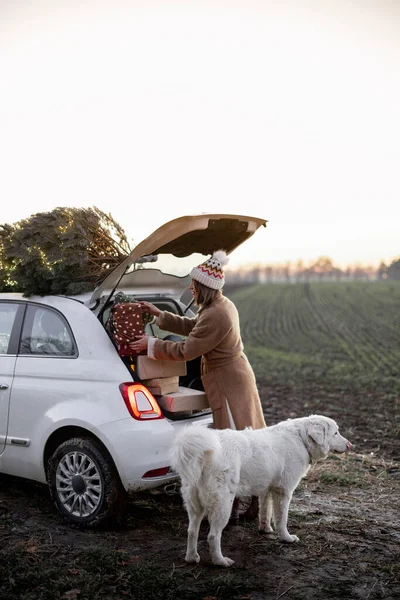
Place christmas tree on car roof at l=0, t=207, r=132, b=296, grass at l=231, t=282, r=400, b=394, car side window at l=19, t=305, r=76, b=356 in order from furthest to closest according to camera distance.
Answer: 1. grass at l=231, t=282, r=400, b=394
2. christmas tree on car roof at l=0, t=207, r=132, b=296
3. car side window at l=19, t=305, r=76, b=356

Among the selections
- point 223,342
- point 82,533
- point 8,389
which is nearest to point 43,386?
point 8,389

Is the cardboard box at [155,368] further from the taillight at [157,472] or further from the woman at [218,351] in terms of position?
the taillight at [157,472]

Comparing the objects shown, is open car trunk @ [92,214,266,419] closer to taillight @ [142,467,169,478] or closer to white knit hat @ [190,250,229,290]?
white knit hat @ [190,250,229,290]

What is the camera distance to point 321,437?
16.8 ft

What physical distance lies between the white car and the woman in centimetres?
27

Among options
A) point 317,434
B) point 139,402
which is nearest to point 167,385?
point 139,402

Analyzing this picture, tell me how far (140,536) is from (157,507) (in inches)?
30.3

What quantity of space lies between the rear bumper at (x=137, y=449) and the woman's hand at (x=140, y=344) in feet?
1.85

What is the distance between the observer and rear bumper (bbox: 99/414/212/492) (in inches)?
190

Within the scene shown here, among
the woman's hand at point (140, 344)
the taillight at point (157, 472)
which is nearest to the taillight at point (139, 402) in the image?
the woman's hand at point (140, 344)

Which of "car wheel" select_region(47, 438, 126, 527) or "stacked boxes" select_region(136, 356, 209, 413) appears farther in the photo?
"stacked boxes" select_region(136, 356, 209, 413)

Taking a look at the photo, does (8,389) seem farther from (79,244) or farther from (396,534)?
(396,534)

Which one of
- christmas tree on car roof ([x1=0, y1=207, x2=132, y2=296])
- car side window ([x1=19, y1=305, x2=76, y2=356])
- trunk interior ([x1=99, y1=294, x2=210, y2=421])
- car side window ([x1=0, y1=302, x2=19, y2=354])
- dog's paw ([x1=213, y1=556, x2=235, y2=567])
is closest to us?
dog's paw ([x1=213, y1=556, x2=235, y2=567])

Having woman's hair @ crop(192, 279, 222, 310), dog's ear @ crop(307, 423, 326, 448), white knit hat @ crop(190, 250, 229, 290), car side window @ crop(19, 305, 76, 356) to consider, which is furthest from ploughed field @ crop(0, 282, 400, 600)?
white knit hat @ crop(190, 250, 229, 290)
